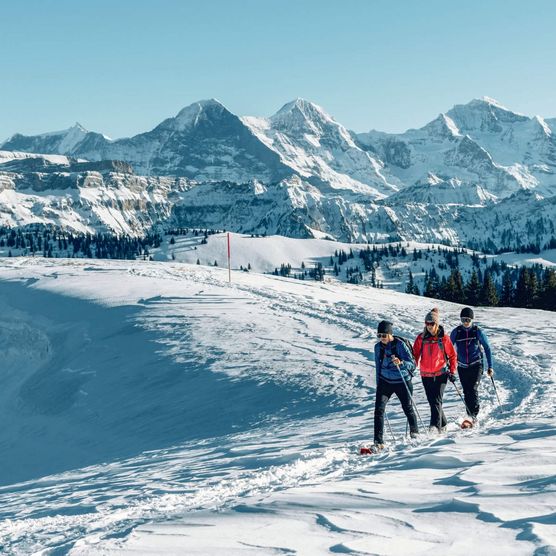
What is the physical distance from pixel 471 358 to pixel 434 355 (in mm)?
1744

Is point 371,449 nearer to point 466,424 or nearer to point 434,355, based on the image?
point 434,355

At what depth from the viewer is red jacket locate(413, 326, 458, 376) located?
13.1m

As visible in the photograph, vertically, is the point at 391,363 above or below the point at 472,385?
above

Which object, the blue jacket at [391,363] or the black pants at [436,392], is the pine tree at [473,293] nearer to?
the black pants at [436,392]

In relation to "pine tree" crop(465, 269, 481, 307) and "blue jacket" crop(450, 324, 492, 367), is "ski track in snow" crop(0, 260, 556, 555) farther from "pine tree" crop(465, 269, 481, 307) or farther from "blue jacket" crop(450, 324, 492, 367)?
"pine tree" crop(465, 269, 481, 307)

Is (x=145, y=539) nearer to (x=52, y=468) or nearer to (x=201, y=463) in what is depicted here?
(x=201, y=463)

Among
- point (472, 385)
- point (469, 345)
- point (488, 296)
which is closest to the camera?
point (472, 385)

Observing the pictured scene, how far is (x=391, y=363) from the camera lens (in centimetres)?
1259

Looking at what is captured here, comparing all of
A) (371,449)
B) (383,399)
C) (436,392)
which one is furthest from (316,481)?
(436,392)

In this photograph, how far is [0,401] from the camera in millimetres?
29016

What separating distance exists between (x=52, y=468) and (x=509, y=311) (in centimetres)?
3148

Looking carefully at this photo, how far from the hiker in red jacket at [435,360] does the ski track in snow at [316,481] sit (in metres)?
0.87

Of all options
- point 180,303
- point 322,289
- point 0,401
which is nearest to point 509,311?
point 322,289

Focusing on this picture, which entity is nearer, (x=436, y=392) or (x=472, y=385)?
(x=436, y=392)
